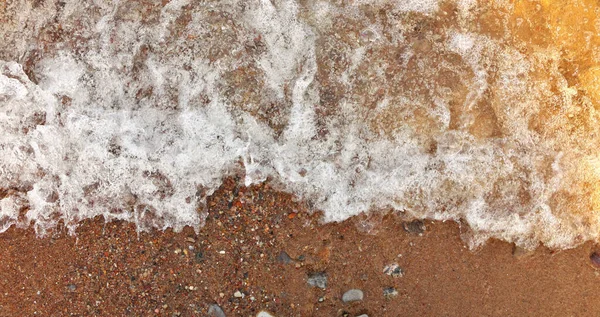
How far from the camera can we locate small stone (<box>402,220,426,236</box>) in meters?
3.44

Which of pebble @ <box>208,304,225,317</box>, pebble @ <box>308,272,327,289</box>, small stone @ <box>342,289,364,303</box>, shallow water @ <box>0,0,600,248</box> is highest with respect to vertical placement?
shallow water @ <box>0,0,600,248</box>

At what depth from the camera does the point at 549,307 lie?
3459mm

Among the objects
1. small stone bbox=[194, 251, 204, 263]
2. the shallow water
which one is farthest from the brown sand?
the shallow water

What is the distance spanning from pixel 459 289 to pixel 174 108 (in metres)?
2.82

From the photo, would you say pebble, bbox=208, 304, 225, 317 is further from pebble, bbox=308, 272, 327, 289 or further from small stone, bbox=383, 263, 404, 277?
small stone, bbox=383, 263, 404, 277

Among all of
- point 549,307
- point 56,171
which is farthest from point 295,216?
point 549,307

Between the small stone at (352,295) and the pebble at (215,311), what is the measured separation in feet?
3.37

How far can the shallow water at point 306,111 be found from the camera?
3.38 m

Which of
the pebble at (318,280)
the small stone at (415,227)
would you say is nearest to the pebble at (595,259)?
the small stone at (415,227)

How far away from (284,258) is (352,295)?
646mm

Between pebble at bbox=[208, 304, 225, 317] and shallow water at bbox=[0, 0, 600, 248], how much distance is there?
0.74 meters

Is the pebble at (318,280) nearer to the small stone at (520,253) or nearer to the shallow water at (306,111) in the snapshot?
the shallow water at (306,111)

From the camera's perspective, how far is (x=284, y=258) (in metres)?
3.40

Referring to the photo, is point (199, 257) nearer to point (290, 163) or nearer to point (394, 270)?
point (290, 163)
